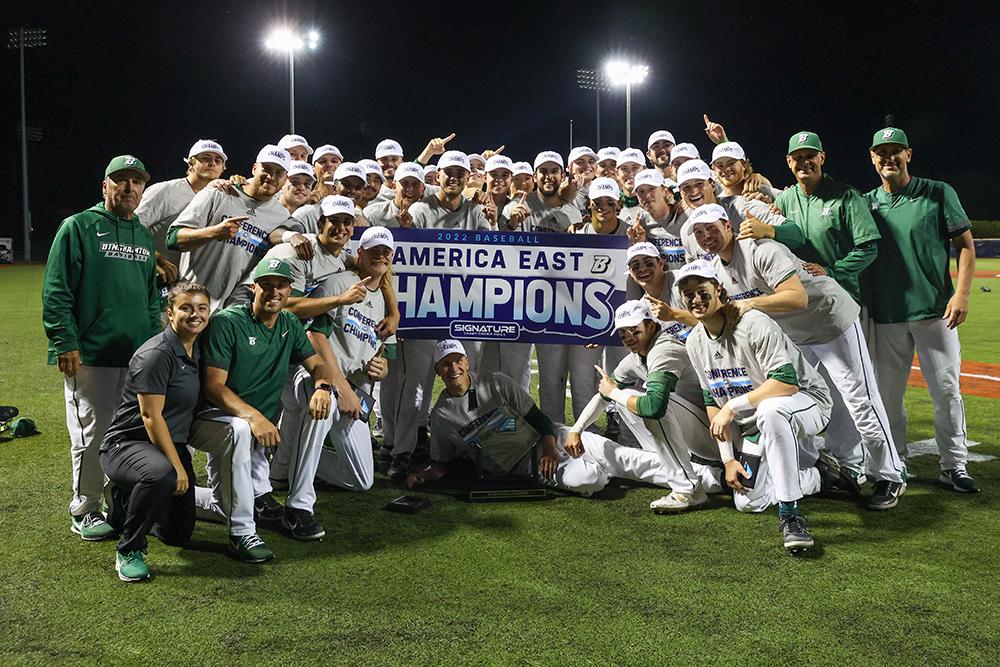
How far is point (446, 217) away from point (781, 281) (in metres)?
2.95

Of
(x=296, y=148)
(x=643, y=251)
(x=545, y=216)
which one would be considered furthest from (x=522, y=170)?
(x=643, y=251)

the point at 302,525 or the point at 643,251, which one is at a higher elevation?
the point at 643,251

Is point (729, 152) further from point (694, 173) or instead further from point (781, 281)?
point (781, 281)

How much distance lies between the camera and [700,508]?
5.58 m

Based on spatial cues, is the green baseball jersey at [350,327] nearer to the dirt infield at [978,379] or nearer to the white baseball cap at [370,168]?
the white baseball cap at [370,168]

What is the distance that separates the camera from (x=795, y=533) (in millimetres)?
4723

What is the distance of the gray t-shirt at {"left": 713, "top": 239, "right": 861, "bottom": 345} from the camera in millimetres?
5574

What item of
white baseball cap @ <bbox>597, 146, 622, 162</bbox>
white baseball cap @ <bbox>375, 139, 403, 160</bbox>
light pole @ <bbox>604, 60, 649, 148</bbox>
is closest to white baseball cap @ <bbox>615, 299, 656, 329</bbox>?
white baseball cap @ <bbox>597, 146, 622, 162</bbox>

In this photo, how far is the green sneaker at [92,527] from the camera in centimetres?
488

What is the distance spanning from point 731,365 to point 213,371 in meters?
3.05

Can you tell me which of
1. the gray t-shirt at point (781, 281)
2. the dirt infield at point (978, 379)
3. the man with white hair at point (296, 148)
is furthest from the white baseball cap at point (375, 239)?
the dirt infield at point (978, 379)

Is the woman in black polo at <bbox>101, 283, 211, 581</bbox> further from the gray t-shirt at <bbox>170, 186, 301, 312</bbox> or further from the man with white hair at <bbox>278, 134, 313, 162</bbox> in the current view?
the man with white hair at <bbox>278, 134, 313, 162</bbox>

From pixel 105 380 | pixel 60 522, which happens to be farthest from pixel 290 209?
pixel 60 522

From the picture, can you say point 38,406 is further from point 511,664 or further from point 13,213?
point 13,213
